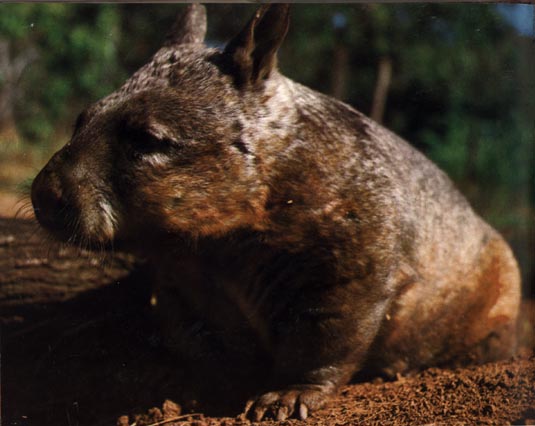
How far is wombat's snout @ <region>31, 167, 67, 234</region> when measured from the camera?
296 cm

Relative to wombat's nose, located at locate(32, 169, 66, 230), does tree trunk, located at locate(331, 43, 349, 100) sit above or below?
above

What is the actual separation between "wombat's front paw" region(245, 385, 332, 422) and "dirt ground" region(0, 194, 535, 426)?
0.05 metres

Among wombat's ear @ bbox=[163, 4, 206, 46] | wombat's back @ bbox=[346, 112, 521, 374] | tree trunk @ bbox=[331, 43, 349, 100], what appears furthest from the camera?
tree trunk @ bbox=[331, 43, 349, 100]

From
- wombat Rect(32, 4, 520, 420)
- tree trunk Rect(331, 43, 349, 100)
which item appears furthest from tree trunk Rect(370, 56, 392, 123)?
wombat Rect(32, 4, 520, 420)

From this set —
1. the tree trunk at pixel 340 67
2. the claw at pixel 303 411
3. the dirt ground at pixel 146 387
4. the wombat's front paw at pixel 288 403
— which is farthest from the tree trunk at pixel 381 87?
the claw at pixel 303 411

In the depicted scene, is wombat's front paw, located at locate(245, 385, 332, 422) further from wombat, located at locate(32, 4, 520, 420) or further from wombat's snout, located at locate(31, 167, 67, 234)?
wombat's snout, located at locate(31, 167, 67, 234)

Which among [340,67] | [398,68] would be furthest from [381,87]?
[340,67]

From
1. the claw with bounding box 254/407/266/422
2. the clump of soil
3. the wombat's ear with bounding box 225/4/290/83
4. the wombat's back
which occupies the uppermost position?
the wombat's ear with bounding box 225/4/290/83

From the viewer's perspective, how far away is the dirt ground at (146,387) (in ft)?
11.0

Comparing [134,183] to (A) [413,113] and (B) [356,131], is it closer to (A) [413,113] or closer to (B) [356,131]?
(B) [356,131]

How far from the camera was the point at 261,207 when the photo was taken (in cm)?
322

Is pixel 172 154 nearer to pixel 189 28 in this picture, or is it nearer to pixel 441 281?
pixel 189 28

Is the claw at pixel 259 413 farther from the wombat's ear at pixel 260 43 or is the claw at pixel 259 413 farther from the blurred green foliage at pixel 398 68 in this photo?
the blurred green foliage at pixel 398 68

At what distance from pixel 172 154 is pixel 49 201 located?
55 centimetres
